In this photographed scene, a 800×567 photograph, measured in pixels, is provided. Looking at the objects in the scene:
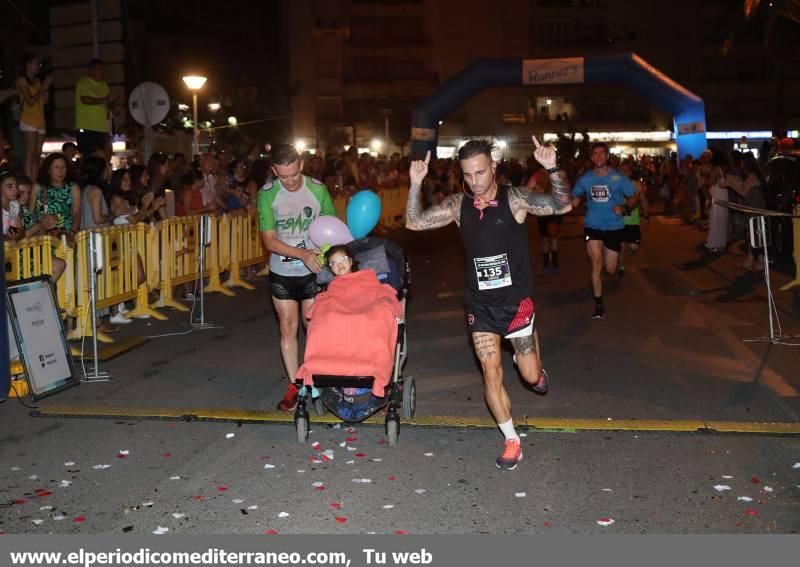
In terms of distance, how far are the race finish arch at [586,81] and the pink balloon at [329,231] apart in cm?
2375

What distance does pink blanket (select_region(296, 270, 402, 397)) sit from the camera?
6652 millimetres

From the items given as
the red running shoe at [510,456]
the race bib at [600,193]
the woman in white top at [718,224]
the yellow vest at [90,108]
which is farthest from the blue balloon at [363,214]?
the woman in white top at [718,224]

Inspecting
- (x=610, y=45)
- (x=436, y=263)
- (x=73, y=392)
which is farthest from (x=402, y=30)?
(x=73, y=392)

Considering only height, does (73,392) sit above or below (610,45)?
below

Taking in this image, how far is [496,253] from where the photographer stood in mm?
6383

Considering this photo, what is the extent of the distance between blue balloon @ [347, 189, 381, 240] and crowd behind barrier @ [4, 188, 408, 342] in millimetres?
3567

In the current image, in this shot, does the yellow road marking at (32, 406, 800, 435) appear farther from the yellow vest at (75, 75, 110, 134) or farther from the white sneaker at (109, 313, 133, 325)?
the yellow vest at (75, 75, 110, 134)

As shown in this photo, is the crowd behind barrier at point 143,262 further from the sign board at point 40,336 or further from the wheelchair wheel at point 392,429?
the wheelchair wheel at point 392,429

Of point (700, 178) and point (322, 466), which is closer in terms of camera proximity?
point (322, 466)

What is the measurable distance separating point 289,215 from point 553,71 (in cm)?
2373

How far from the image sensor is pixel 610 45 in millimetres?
71750

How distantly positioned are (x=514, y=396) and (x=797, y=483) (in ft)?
9.08

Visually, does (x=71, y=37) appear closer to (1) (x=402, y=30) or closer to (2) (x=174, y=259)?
(2) (x=174, y=259)

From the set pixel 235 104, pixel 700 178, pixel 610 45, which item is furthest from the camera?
pixel 610 45
